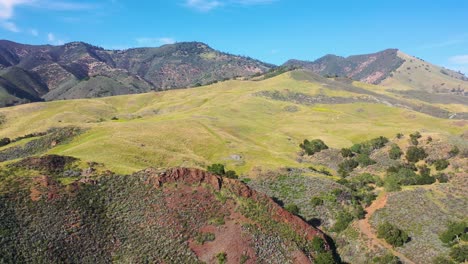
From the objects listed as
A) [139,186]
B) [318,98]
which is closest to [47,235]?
[139,186]

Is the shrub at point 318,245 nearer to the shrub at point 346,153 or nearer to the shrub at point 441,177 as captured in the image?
the shrub at point 441,177

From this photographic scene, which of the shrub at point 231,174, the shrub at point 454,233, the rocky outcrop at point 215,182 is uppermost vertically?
the rocky outcrop at point 215,182

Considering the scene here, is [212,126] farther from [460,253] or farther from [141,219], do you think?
[460,253]

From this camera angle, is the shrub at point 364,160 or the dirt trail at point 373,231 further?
the shrub at point 364,160

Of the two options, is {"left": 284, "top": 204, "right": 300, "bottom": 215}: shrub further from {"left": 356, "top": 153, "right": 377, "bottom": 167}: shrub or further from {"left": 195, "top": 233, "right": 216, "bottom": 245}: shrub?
{"left": 356, "top": 153, "right": 377, "bottom": 167}: shrub

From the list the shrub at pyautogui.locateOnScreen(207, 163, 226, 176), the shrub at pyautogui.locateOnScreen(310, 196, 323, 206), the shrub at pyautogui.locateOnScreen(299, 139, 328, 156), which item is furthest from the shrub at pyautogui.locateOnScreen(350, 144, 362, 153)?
the shrub at pyautogui.locateOnScreen(207, 163, 226, 176)

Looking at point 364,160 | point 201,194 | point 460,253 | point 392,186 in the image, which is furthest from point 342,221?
point 364,160

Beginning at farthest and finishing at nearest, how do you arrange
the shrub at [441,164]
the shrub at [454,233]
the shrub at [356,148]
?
the shrub at [356,148] → the shrub at [441,164] → the shrub at [454,233]

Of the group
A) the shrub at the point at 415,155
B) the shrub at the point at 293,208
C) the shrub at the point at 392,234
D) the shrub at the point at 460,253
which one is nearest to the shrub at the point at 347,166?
the shrub at the point at 415,155

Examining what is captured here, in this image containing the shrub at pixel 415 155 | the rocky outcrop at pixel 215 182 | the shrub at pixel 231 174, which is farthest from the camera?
the shrub at pixel 415 155
